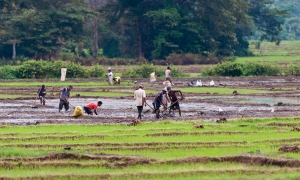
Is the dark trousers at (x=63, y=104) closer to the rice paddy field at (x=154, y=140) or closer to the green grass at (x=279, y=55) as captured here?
the rice paddy field at (x=154, y=140)

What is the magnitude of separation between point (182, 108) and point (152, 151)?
1345 cm

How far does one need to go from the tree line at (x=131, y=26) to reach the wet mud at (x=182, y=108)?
910 inches

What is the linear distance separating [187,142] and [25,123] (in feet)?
26.7

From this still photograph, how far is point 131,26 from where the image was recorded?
7556 cm

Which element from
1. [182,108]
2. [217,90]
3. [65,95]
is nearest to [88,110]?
[65,95]

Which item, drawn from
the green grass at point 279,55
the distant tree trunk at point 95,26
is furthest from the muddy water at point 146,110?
the distant tree trunk at point 95,26

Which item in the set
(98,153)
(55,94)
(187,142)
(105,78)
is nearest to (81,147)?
(98,153)

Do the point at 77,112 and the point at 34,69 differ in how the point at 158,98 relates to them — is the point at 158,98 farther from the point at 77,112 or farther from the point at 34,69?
the point at 34,69

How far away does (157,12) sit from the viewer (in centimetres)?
6975

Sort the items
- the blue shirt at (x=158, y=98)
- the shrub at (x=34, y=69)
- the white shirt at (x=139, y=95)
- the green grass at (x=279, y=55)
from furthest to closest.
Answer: the green grass at (x=279, y=55) → the shrub at (x=34, y=69) → the blue shirt at (x=158, y=98) → the white shirt at (x=139, y=95)

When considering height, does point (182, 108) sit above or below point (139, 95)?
below

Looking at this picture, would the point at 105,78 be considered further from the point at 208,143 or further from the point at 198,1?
the point at 208,143

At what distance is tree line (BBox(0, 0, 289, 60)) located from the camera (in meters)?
66.2

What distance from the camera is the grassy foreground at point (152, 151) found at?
14.8 metres
